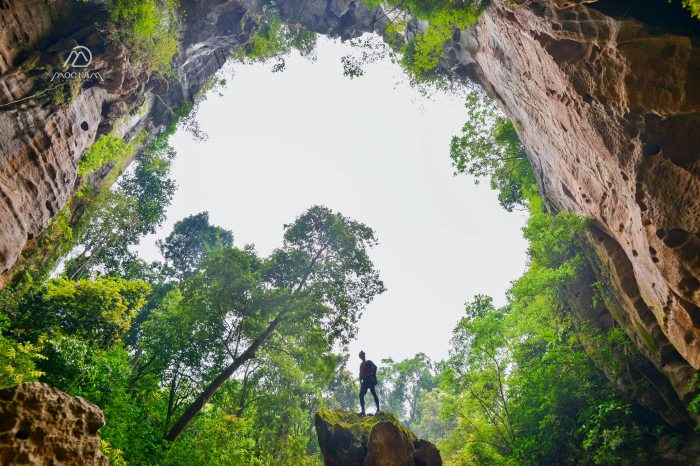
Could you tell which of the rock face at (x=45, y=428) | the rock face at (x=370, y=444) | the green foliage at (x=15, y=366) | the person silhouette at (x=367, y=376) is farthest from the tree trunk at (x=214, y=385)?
the rock face at (x=45, y=428)

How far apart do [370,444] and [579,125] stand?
9.88 meters

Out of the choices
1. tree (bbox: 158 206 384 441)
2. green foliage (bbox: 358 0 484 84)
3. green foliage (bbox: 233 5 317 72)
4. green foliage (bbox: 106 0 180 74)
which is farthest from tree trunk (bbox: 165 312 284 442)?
green foliage (bbox: 233 5 317 72)

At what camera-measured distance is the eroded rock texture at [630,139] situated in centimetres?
564

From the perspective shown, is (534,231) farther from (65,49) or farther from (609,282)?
(65,49)

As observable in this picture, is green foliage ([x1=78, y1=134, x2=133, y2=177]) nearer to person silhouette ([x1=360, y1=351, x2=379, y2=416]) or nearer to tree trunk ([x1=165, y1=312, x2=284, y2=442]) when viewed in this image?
tree trunk ([x1=165, y1=312, x2=284, y2=442])

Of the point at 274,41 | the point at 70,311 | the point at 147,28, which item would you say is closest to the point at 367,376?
the point at 70,311

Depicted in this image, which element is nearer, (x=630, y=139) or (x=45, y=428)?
(x=45, y=428)

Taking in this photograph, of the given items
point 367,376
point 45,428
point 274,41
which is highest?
point 274,41

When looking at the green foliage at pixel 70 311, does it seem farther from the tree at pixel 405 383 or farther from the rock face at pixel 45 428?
the tree at pixel 405 383

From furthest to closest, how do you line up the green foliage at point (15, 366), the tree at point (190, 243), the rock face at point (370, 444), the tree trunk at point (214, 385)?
1. the tree at point (190, 243)
2. the tree trunk at point (214, 385)
3. the rock face at point (370, 444)
4. the green foliage at point (15, 366)

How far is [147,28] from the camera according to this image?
11055 mm

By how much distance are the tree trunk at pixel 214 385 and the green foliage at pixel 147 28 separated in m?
11.1

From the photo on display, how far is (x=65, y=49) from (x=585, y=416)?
1913 centimetres

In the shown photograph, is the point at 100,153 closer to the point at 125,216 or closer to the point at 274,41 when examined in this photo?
the point at 125,216
